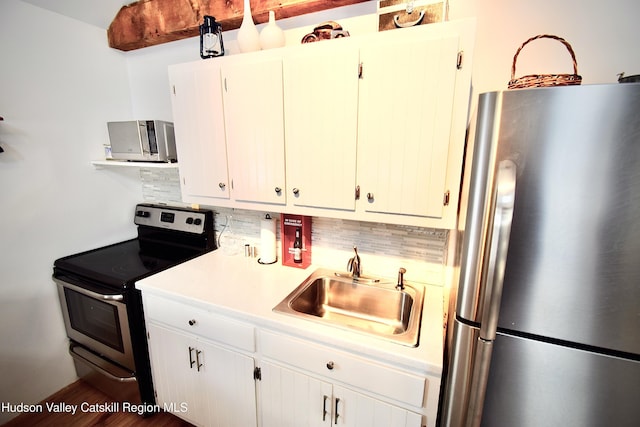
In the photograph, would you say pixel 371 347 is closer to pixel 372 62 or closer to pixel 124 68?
pixel 372 62

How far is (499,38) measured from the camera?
4.02ft

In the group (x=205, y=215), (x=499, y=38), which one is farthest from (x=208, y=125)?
(x=499, y=38)

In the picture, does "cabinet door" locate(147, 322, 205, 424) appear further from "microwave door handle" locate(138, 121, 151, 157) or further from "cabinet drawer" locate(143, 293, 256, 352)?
"microwave door handle" locate(138, 121, 151, 157)

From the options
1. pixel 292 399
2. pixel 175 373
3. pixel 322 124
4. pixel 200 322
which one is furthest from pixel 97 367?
pixel 322 124

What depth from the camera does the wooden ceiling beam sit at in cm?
146

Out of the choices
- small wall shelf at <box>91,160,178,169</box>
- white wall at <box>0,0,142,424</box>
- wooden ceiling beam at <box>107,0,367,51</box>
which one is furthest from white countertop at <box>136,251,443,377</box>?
wooden ceiling beam at <box>107,0,367,51</box>

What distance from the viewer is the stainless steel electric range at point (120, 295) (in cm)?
157

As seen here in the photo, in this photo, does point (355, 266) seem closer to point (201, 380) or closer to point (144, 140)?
point (201, 380)

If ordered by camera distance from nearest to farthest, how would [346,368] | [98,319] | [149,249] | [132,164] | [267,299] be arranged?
[346,368] → [267,299] → [98,319] → [132,164] → [149,249]

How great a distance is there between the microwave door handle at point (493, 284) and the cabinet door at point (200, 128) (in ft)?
4.35

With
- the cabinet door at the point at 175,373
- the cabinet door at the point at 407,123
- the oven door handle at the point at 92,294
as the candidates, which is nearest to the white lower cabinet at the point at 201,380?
the cabinet door at the point at 175,373

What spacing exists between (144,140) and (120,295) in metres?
0.96

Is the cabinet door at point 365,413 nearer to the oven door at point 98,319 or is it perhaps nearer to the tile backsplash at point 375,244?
the tile backsplash at point 375,244

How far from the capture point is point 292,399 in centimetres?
122
